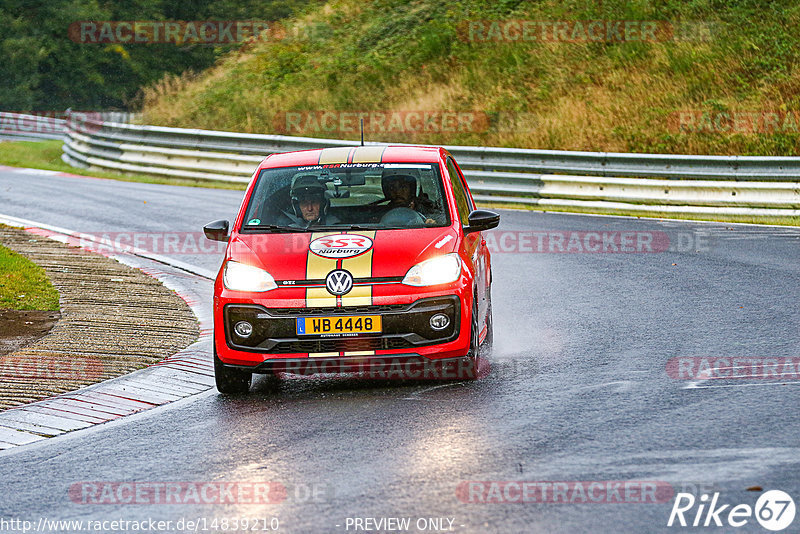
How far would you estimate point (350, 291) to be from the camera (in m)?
7.70

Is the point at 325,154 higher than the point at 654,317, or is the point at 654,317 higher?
the point at 325,154

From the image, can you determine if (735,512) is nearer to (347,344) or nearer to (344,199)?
(347,344)

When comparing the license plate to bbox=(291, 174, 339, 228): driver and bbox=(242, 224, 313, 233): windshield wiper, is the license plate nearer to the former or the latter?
bbox=(242, 224, 313, 233): windshield wiper

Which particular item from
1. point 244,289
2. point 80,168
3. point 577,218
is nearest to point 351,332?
point 244,289

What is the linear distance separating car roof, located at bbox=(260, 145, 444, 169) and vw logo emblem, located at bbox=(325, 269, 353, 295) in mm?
1589

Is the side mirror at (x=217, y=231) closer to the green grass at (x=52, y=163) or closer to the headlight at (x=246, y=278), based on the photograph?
the headlight at (x=246, y=278)

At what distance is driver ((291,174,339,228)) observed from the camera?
8.62 m

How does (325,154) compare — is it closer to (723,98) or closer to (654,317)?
(654,317)

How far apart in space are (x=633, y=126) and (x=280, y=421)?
1831cm

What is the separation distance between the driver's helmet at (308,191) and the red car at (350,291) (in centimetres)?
2

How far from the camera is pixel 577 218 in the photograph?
18297mm

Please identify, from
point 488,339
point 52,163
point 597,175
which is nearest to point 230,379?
point 488,339

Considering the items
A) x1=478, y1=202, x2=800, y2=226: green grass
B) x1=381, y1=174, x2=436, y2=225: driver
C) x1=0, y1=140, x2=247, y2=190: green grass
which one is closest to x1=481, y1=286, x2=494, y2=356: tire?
x1=381, y1=174, x2=436, y2=225: driver

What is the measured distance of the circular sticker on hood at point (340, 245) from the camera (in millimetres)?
7953
